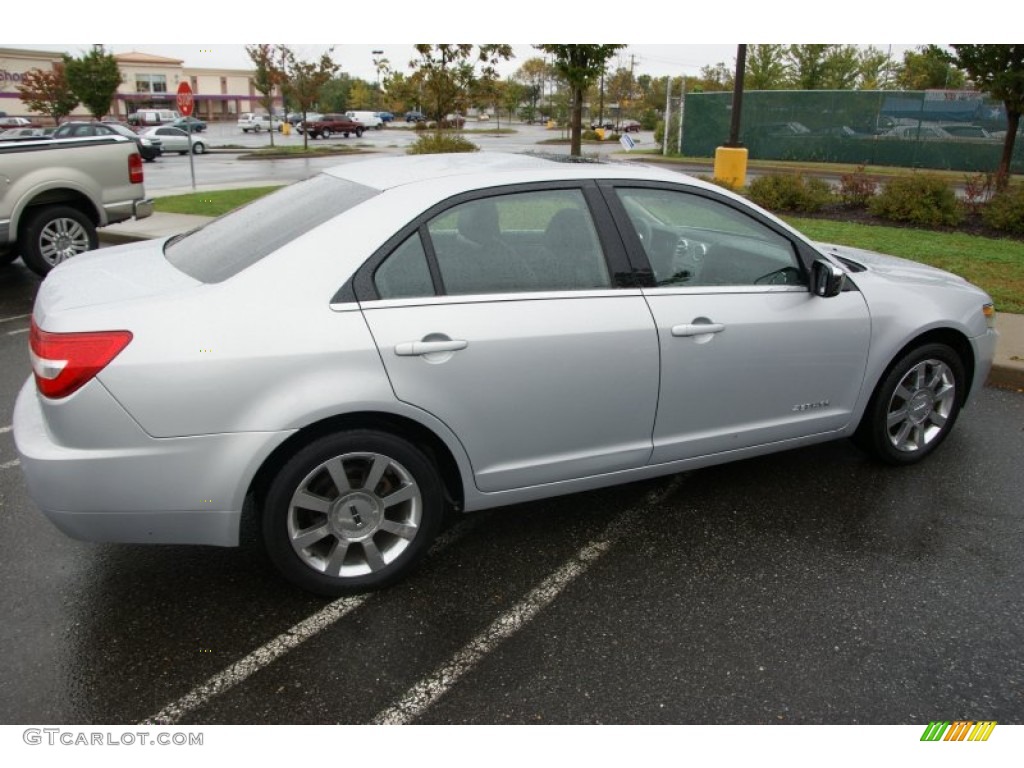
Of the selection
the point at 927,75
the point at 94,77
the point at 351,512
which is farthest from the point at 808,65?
the point at 351,512

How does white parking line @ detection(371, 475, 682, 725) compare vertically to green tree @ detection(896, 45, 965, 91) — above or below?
below

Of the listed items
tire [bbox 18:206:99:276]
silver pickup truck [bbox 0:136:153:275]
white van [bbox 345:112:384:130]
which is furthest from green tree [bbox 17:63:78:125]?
tire [bbox 18:206:99:276]

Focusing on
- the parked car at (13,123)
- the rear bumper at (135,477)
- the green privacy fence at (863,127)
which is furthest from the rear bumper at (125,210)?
the parked car at (13,123)

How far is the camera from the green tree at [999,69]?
1323 cm

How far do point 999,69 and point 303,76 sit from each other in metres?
29.0

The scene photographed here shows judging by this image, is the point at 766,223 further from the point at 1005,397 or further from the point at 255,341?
the point at 1005,397

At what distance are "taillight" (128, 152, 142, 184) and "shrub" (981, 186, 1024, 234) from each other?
1082cm

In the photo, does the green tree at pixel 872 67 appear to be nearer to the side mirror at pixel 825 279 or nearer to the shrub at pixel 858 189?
the shrub at pixel 858 189

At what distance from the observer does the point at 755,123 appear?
29.4m

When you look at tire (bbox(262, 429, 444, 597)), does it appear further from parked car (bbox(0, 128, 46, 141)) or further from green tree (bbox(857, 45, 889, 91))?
green tree (bbox(857, 45, 889, 91))

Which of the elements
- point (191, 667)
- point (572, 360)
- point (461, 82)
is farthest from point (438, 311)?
point (461, 82)

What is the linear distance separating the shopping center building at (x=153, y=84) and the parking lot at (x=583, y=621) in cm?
7079

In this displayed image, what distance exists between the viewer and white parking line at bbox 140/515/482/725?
2.62m

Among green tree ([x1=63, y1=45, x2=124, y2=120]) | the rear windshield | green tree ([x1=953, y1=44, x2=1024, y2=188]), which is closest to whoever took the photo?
the rear windshield
